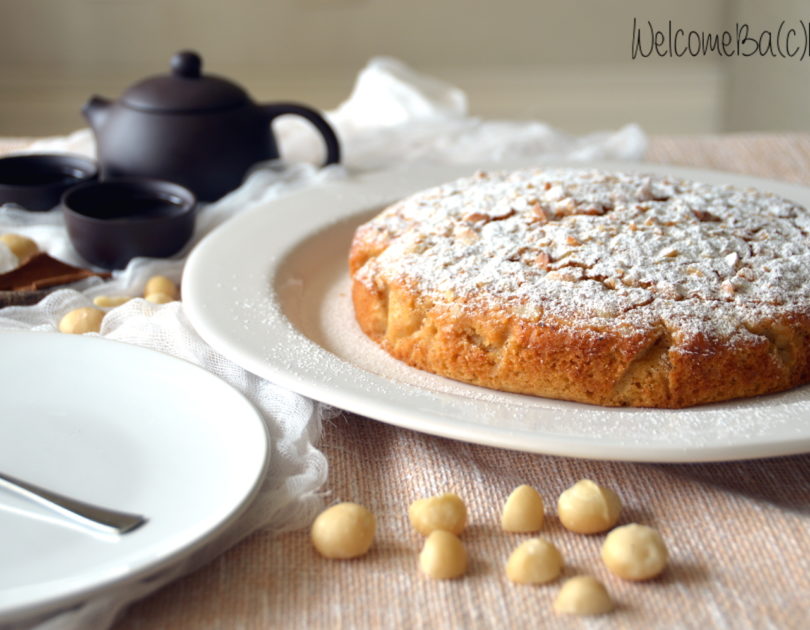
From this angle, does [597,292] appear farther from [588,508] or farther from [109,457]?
[109,457]

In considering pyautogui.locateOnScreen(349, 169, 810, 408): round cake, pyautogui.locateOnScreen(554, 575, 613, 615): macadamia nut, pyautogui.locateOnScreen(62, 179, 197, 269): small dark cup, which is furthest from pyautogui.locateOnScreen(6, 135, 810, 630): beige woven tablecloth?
pyautogui.locateOnScreen(62, 179, 197, 269): small dark cup

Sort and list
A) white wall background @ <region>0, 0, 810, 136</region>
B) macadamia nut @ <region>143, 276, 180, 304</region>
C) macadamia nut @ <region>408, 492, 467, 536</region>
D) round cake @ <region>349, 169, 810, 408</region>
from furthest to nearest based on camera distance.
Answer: white wall background @ <region>0, 0, 810, 136</region>, macadamia nut @ <region>143, 276, 180, 304</region>, round cake @ <region>349, 169, 810, 408</region>, macadamia nut @ <region>408, 492, 467, 536</region>

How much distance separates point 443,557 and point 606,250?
0.57 meters

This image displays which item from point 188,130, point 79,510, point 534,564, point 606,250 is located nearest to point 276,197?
point 188,130

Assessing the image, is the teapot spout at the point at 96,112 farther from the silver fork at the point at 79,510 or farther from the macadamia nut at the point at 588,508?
the macadamia nut at the point at 588,508

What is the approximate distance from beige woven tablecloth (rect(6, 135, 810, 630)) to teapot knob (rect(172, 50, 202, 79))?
3.84 ft

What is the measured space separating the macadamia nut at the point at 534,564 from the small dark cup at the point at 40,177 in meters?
1.34

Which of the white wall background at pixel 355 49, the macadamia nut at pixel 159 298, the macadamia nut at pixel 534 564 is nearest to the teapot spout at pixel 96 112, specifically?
the macadamia nut at pixel 159 298

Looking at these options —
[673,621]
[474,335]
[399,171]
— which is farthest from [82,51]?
[673,621]

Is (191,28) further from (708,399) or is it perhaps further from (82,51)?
(708,399)

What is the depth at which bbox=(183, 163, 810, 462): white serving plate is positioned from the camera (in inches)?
38.8

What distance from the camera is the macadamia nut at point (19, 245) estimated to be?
1662 mm

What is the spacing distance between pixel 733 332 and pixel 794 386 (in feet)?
0.45

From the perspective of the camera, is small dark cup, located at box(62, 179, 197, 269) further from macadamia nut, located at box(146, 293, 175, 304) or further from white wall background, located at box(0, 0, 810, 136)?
white wall background, located at box(0, 0, 810, 136)
